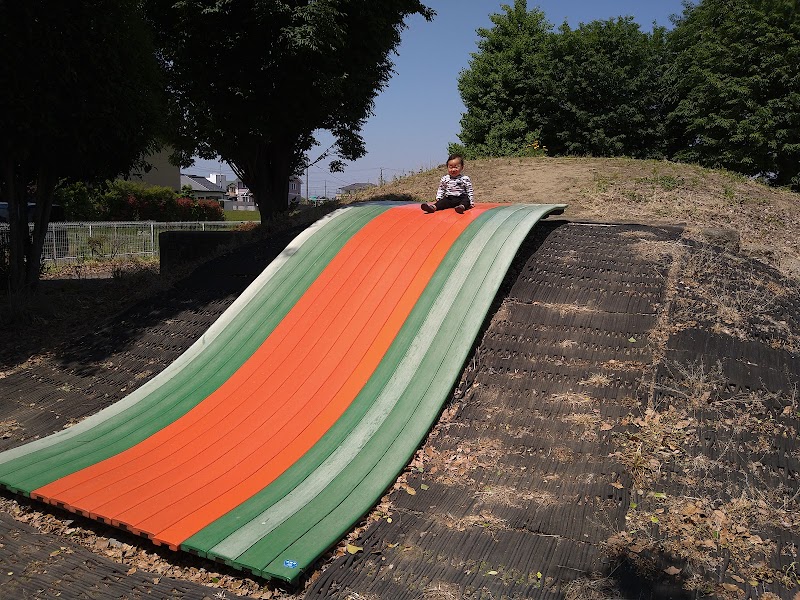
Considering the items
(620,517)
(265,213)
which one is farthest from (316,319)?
(265,213)

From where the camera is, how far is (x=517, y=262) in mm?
7469

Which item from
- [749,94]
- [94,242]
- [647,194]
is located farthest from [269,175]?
[749,94]

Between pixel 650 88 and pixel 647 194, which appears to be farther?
pixel 650 88

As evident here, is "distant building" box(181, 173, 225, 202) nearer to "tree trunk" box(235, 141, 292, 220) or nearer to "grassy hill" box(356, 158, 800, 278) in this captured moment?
"tree trunk" box(235, 141, 292, 220)

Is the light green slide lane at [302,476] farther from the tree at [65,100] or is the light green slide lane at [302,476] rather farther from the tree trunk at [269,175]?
the tree trunk at [269,175]

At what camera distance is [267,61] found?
1198 cm

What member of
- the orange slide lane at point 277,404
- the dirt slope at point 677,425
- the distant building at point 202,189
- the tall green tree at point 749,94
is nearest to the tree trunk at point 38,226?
the dirt slope at point 677,425

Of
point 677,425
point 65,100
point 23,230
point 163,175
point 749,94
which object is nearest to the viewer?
point 677,425

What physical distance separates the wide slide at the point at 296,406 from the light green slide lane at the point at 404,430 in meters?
0.01

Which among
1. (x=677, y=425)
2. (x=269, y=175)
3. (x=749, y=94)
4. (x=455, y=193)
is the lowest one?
(x=677, y=425)

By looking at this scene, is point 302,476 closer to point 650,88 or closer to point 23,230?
point 23,230

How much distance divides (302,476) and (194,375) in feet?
6.92

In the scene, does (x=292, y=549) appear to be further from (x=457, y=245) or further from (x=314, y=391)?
(x=457, y=245)

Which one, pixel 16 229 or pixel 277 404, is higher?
pixel 16 229
